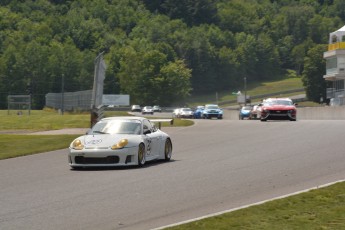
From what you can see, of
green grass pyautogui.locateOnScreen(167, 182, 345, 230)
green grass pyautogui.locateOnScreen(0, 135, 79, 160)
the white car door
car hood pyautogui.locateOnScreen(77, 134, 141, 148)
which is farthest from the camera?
green grass pyautogui.locateOnScreen(0, 135, 79, 160)

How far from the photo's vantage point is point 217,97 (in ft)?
583

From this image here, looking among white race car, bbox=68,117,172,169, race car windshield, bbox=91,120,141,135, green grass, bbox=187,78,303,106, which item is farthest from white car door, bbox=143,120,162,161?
green grass, bbox=187,78,303,106

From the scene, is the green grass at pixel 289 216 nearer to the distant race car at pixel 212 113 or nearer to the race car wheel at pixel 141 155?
the race car wheel at pixel 141 155

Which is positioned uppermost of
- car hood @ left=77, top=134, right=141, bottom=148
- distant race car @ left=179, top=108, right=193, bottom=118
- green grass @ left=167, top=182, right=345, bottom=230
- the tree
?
the tree

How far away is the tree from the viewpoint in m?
152

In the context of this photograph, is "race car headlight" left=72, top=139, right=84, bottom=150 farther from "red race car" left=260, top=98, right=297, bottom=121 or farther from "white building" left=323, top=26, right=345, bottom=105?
"white building" left=323, top=26, right=345, bottom=105

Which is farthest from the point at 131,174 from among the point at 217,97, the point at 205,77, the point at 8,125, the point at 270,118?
the point at 205,77

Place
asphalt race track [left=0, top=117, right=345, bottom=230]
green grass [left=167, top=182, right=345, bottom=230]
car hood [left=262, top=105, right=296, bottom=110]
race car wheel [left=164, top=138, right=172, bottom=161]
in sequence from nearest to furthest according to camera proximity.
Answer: green grass [left=167, top=182, right=345, bottom=230] < asphalt race track [left=0, top=117, right=345, bottom=230] < race car wheel [left=164, top=138, right=172, bottom=161] < car hood [left=262, top=105, right=296, bottom=110]

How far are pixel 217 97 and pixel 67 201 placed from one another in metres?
164

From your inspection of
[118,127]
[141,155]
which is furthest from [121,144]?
[118,127]

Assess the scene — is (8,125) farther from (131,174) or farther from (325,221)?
(325,221)

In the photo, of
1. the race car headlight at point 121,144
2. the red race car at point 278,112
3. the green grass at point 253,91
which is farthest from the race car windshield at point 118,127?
the green grass at point 253,91

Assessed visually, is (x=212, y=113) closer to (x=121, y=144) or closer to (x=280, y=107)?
(x=280, y=107)

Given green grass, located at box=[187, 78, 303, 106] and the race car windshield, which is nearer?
the race car windshield
